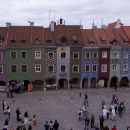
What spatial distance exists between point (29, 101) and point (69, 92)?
26.7ft

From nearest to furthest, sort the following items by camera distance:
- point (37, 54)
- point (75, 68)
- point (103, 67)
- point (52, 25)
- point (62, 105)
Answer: point (62, 105)
point (37, 54)
point (75, 68)
point (52, 25)
point (103, 67)

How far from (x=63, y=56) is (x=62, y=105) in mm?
11577

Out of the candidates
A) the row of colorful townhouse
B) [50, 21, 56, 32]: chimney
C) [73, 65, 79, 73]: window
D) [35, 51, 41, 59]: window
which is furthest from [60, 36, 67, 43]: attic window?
[73, 65, 79, 73]: window

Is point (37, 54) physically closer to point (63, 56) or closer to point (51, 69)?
point (51, 69)

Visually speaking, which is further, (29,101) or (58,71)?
(58,71)

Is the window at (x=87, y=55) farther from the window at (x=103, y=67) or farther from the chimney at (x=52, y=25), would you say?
the chimney at (x=52, y=25)

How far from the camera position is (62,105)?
38.4 metres

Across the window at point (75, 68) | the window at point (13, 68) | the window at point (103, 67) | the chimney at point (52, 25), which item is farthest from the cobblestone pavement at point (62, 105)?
the chimney at point (52, 25)

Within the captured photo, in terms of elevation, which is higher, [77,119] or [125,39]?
[125,39]

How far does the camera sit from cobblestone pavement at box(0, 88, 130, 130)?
31109 mm

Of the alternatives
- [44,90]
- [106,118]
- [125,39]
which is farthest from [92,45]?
[106,118]

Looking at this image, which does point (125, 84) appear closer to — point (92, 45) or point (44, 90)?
point (92, 45)

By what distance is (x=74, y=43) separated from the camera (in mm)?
48438

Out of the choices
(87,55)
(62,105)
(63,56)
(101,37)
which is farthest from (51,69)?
(62,105)
